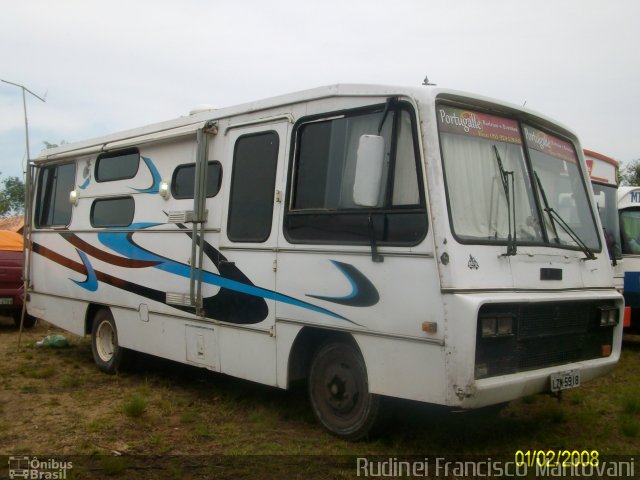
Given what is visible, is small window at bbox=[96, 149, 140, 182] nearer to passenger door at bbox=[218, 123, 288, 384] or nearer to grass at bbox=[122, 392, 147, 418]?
passenger door at bbox=[218, 123, 288, 384]

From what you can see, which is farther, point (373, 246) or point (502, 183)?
point (502, 183)

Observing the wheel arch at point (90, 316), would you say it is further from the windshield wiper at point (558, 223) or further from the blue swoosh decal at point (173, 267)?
the windshield wiper at point (558, 223)

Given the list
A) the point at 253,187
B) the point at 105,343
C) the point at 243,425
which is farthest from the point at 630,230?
the point at 105,343

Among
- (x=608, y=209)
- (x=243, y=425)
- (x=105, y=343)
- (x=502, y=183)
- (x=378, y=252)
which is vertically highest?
(x=608, y=209)

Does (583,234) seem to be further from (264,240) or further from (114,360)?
(114,360)

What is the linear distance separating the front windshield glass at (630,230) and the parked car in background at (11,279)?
10.7m

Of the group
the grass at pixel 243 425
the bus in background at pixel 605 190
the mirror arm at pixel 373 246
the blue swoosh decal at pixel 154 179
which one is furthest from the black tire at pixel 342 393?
the bus in background at pixel 605 190

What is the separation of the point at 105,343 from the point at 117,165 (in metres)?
2.32

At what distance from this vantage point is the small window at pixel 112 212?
8156 mm

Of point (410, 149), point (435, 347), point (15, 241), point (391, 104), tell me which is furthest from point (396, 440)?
point (15, 241)

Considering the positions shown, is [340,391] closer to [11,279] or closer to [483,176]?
[483,176]

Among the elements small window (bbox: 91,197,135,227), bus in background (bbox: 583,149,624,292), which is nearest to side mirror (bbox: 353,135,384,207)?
small window (bbox: 91,197,135,227)

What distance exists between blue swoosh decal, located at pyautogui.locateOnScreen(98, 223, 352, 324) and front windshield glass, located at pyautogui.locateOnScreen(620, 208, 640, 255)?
735 centimetres

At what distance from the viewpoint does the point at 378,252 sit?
5164mm
